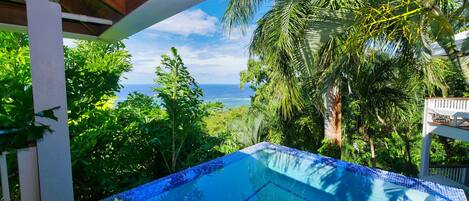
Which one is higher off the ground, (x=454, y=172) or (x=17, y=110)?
(x=17, y=110)

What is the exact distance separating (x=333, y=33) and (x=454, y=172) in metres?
7.66

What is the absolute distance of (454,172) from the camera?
25.3ft

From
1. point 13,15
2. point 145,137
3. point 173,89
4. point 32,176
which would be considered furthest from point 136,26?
point 145,137

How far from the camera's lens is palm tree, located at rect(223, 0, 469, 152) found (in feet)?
7.95

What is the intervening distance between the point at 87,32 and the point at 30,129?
7.44ft

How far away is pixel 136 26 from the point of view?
2.44 metres

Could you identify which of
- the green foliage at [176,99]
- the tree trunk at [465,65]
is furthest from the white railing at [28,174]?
the tree trunk at [465,65]

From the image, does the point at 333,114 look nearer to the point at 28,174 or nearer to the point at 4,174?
the point at 28,174

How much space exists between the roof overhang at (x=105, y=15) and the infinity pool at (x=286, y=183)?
2229 mm

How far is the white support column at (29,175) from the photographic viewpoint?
1524 mm

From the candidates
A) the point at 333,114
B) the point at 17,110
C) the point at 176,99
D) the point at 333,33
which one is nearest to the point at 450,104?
the point at 333,114

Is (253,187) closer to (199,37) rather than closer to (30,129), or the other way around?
(30,129)

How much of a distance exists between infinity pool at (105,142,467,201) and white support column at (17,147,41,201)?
6.35 feet

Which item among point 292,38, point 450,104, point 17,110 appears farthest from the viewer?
point 450,104
